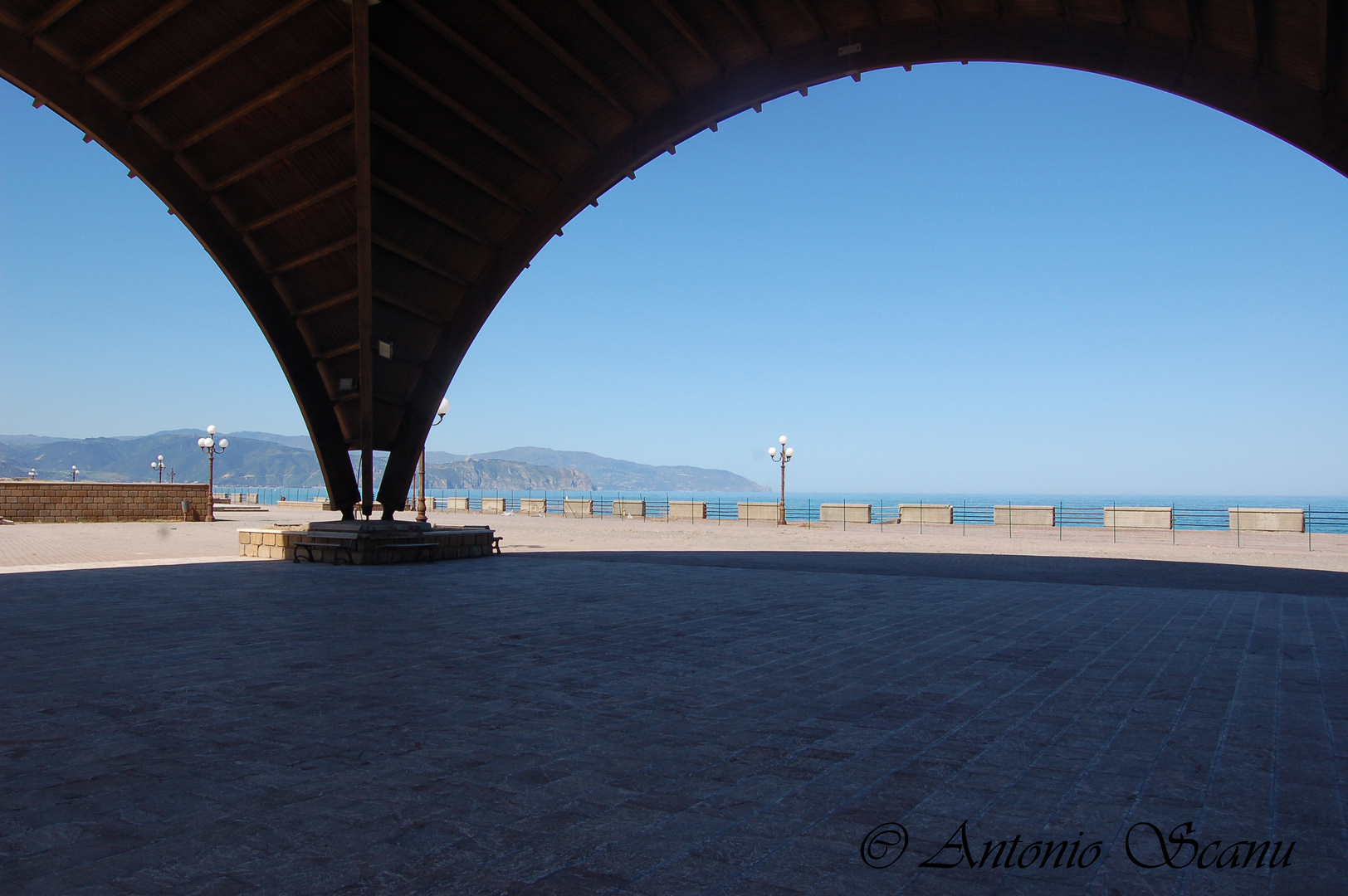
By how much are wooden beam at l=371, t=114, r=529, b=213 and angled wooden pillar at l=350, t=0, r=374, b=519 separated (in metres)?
1.05

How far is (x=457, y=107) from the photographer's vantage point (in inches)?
637

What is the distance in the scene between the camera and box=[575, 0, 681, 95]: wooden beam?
15008mm

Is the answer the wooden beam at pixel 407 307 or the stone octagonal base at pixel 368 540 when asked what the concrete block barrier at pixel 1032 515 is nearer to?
the stone octagonal base at pixel 368 540

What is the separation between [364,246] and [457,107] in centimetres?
346

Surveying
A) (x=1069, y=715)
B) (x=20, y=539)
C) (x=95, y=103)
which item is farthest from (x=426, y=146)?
(x=20, y=539)

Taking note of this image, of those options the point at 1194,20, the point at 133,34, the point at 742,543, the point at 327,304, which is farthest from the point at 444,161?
the point at 742,543

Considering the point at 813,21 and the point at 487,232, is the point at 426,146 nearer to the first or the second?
the point at 487,232

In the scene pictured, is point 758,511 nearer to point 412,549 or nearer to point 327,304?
point 412,549

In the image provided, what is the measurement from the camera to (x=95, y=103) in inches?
595

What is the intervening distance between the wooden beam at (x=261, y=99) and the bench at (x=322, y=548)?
8.72 metres

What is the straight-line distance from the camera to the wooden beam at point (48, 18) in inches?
527

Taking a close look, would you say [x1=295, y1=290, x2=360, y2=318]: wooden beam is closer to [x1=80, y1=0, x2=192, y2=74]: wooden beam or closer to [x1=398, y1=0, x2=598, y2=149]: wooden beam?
[x1=398, y1=0, x2=598, y2=149]: wooden beam

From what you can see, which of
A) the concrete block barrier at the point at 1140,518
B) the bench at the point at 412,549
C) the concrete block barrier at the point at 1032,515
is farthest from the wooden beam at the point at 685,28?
the concrete block barrier at the point at 1140,518

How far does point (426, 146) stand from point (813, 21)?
8.39 m
